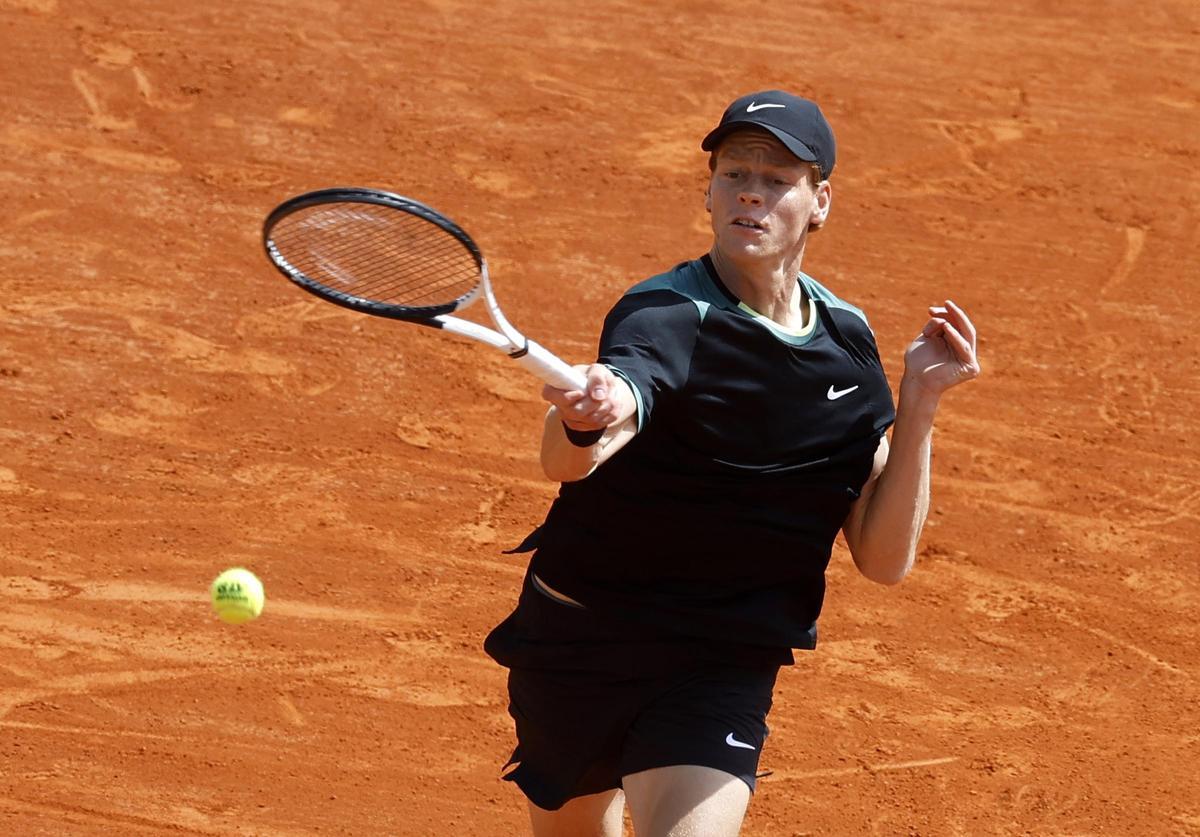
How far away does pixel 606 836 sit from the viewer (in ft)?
13.8

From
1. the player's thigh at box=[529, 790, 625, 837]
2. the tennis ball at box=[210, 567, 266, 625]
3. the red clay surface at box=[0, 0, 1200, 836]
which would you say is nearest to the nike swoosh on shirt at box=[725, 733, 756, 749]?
the player's thigh at box=[529, 790, 625, 837]

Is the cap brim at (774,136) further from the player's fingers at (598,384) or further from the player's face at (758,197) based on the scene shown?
the player's fingers at (598,384)

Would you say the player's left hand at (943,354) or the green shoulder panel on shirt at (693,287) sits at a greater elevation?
the green shoulder panel on shirt at (693,287)

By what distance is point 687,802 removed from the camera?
364 centimetres

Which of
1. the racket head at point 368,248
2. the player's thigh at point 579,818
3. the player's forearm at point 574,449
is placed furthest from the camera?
the player's thigh at point 579,818

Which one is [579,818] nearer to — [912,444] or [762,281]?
[912,444]

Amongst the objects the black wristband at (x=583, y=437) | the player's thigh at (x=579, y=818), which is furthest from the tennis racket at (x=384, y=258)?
the player's thigh at (x=579, y=818)

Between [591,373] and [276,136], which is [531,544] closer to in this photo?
[591,373]

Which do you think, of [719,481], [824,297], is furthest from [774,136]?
[719,481]

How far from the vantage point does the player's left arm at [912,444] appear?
153 inches

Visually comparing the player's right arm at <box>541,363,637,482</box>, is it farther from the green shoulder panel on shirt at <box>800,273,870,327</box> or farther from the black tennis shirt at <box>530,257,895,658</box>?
the green shoulder panel on shirt at <box>800,273,870,327</box>

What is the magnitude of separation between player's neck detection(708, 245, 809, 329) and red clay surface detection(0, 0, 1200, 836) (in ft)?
7.84

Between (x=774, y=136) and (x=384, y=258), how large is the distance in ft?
3.66

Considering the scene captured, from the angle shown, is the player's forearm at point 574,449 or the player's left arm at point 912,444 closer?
the player's forearm at point 574,449
